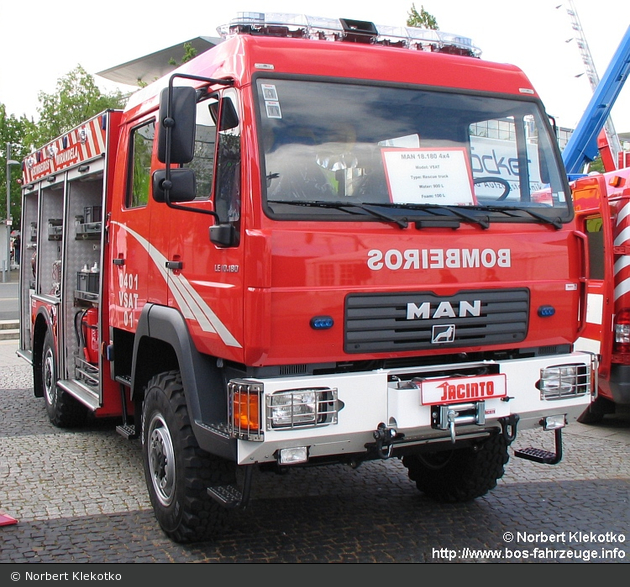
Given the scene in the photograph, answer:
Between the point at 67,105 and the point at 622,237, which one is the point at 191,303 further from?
the point at 67,105

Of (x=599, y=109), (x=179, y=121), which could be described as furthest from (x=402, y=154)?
(x=599, y=109)

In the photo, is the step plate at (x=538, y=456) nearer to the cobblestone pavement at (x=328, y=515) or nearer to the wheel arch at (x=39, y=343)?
the cobblestone pavement at (x=328, y=515)

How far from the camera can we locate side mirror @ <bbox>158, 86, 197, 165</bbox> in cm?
387

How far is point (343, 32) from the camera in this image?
14.7 ft

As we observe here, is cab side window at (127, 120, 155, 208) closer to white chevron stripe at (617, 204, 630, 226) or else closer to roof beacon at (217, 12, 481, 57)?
roof beacon at (217, 12, 481, 57)

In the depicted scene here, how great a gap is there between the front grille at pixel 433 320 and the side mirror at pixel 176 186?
1007 millimetres

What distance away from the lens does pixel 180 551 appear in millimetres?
4383

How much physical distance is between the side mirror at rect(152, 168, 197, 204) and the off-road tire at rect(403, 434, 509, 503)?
2.36 m

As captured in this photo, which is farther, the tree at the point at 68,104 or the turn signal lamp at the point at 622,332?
the tree at the point at 68,104

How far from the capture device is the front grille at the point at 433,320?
13.0 feet

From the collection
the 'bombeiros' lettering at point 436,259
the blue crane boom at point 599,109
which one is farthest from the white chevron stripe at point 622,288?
the blue crane boom at point 599,109

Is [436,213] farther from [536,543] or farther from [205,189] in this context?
[536,543]

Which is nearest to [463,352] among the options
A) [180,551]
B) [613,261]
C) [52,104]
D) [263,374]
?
[263,374]

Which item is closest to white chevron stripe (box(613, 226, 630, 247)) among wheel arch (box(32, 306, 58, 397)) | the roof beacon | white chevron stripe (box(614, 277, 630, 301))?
white chevron stripe (box(614, 277, 630, 301))
